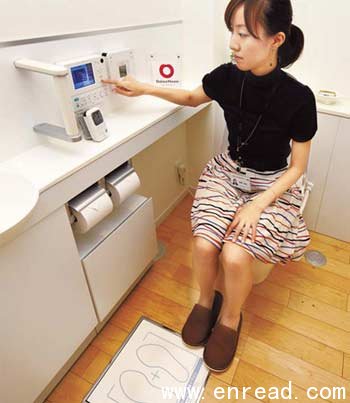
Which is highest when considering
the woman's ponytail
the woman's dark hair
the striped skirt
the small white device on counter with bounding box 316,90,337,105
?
the woman's dark hair

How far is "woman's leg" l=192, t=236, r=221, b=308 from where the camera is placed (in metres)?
1.10

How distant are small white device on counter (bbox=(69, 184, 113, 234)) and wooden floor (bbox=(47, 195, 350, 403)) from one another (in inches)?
20.9

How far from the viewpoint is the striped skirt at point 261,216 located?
1052mm

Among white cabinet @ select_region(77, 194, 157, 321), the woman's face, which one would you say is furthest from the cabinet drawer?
the woman's face

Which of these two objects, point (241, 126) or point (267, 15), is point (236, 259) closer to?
point (241, 126)

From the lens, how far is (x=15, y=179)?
2.71 feet

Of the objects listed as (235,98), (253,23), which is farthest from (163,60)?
(253,23)

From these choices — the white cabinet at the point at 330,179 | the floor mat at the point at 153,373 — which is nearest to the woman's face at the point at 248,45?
the white cabinet at the point at 330,179

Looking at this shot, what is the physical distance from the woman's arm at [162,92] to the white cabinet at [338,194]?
67cm

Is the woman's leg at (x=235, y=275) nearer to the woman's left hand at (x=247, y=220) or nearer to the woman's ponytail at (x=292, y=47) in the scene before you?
the woman's left hand at (x=247, y=220)

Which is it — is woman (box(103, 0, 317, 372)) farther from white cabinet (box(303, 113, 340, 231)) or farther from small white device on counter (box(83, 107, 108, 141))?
white cabinet (box(303, 113, 340, 231))

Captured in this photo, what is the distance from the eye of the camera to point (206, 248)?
110cm

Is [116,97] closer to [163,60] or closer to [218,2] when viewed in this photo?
[163,60]

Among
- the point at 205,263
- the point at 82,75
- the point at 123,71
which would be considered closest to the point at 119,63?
the point at 123,71
